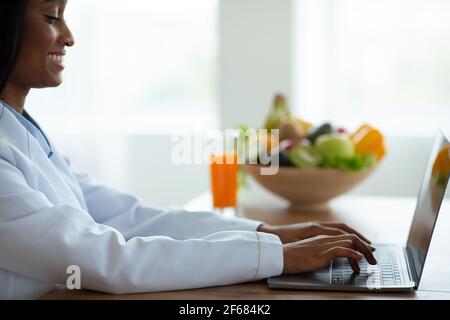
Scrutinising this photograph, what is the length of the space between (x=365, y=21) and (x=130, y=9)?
1358mm

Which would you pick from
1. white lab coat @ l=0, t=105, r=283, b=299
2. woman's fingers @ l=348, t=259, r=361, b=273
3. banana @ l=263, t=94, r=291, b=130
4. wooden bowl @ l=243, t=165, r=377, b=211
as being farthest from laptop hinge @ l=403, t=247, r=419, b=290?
banana @ l=263, t=94, r=291, b=130

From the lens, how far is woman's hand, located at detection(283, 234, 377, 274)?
1.27 m

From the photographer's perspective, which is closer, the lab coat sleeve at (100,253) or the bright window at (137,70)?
the lab coat sleeve at (100,253)


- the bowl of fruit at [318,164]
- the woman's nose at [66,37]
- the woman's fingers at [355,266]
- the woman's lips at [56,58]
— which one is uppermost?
the woman's nose at [66,37]

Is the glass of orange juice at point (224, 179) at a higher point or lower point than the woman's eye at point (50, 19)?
lower

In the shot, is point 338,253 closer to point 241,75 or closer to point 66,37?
point 66,37

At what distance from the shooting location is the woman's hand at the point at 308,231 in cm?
150

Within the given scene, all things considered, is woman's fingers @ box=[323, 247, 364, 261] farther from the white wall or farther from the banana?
the white wall

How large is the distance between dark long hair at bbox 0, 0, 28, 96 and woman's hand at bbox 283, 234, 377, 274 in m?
0.62

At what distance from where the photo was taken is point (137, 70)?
427cm

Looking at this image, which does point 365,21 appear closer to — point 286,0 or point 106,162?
point 286,0

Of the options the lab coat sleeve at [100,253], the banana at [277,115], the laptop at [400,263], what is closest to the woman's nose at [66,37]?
the lab coat sleeve at [100,253]

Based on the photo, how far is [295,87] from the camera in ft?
12.4

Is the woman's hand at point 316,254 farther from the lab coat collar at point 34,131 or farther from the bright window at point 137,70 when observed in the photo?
the bright window at point 137,70
